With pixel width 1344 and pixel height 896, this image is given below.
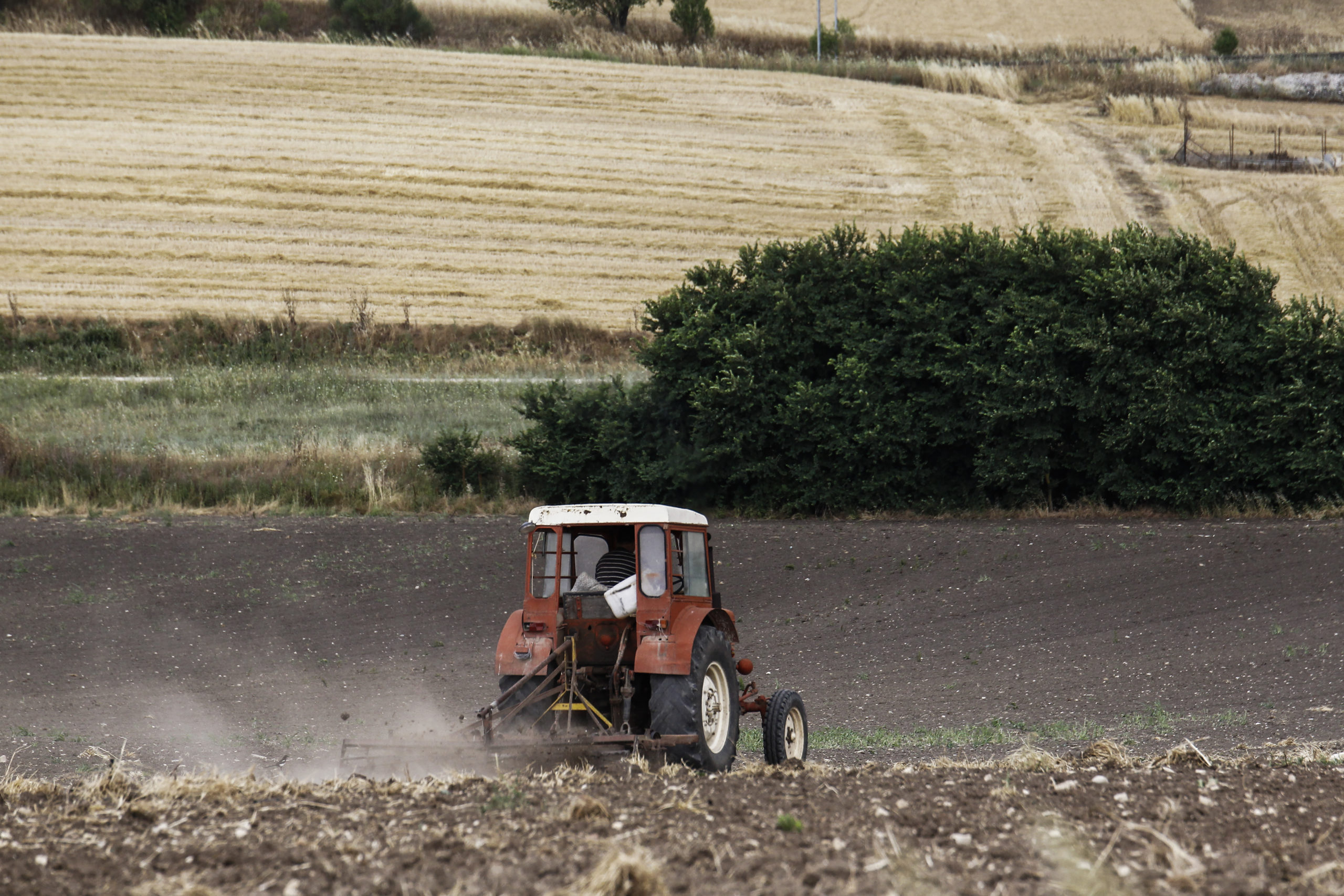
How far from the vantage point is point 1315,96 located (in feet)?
162

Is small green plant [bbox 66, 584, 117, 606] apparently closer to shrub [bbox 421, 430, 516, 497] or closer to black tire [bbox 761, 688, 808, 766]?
shrub [bbox 421, 430, 516, 497]

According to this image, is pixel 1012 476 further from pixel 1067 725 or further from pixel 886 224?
pixel 886 224

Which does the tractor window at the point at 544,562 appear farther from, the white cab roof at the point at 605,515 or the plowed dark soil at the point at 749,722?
the plowed dark soil at the point at 749,722

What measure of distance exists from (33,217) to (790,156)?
25020 mm

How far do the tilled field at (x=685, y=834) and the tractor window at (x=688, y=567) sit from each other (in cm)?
191

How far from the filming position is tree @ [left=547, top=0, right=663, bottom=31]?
58.0 m

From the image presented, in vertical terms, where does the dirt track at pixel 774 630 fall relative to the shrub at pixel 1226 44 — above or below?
below

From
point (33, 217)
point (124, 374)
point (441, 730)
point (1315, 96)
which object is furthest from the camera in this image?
point (1315, 96)

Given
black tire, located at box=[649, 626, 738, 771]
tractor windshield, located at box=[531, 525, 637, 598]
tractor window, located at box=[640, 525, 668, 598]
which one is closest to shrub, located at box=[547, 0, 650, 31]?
tractor windshield, located at box=[531, 525, 637, 598]

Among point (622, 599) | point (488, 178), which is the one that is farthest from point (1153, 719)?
point (488, 178)

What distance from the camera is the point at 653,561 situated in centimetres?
920

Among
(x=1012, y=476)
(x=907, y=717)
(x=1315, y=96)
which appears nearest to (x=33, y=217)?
(x=1012, y=476)

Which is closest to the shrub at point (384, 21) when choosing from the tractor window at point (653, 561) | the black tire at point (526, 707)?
the tractor window at point (653, 561)

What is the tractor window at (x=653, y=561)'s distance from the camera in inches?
360
